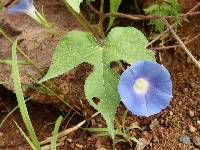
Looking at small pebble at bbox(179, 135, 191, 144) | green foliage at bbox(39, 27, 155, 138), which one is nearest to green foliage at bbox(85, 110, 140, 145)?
small pebble at bbox(179, 135, 191, 144)

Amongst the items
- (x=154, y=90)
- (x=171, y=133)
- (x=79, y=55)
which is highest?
(x=79, y=55)

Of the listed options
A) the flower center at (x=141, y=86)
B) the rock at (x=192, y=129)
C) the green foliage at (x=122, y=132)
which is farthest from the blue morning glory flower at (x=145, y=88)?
the rock at (x=192, y=129)

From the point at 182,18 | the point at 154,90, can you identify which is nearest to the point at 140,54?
the point at 154,90

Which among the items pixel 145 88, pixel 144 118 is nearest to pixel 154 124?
pixel 144 118

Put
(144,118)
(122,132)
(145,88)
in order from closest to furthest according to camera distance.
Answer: (145,88)
(122,132)
(144,118)

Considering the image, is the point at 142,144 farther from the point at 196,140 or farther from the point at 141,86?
the point at 141,86

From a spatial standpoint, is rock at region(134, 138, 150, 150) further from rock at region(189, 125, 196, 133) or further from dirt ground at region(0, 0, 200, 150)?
rock at region(189, 125, 196, 133)

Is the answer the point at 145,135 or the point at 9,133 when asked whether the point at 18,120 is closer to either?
the point at 9,133

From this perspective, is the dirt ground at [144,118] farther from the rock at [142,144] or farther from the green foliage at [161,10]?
the green foliage at [161,10]
